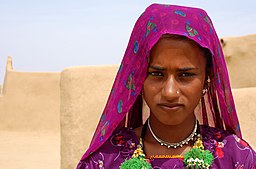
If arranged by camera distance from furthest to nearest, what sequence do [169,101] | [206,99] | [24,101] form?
[24,101] → [206,99] → [169,101]

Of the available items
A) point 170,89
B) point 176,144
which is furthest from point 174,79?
point 176,144

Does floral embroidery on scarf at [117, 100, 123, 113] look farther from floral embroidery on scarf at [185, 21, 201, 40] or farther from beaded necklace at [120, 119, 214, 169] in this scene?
floral embroidery on scarf at [185, 21, 201, 40]

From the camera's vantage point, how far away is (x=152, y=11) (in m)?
1.55

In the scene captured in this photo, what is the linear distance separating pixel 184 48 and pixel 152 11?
0.61 ft

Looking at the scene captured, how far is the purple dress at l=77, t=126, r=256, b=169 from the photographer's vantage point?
1.60m

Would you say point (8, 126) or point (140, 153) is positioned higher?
point (140, 153)

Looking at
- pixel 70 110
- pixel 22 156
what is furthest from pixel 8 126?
pixel 70 110

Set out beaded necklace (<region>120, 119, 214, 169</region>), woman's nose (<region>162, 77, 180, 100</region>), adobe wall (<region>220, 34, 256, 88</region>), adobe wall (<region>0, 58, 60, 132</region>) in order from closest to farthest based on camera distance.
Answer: woman's nose (<region>162, 77, 180, 100</region>)
beaded necklace (<region>120, 119, 214, 169</region>)
adobe wall (<region>220, 34, 256, 88</region>)
adobe wall (<region>0, 58, 60, 132</region>)

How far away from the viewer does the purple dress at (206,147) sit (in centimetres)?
160

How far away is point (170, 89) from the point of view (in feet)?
4.88

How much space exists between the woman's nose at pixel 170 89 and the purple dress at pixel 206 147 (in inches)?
11.2

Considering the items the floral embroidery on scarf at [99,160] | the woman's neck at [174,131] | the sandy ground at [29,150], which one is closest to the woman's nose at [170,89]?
the woman's neck at [174,131]

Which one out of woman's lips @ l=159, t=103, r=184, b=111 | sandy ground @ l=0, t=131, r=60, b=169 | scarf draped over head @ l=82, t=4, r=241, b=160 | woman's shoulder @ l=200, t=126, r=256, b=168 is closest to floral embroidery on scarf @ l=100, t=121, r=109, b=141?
scarf draped over head @ l=82, t=4, r=241, b=160

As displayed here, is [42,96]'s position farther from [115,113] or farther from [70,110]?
[115,113]
